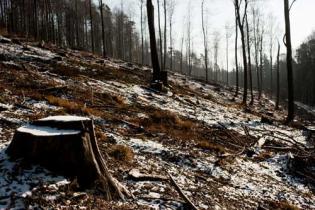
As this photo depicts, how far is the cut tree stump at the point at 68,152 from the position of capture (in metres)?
4.57

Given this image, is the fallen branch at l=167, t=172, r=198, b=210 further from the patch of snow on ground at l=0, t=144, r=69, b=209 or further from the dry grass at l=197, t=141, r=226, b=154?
the dry grass at l=197, t=141, r=226, b=154

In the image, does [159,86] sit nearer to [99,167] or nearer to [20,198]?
[99,167]

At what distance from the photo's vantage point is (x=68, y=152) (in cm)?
460

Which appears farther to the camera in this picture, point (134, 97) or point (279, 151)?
point (134, 97)

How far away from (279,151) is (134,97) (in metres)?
6.02

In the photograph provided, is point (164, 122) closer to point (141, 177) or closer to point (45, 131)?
point (141, 177)

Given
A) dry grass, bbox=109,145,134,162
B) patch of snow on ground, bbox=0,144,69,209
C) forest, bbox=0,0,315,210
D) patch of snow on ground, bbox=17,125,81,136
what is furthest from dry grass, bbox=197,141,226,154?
patch of snow on ground, bbox=0,144,69,209

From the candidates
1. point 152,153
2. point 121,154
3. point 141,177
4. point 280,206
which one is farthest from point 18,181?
point 280,206

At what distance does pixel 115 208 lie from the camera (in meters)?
4.32

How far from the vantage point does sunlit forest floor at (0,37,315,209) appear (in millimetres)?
Result: 4434

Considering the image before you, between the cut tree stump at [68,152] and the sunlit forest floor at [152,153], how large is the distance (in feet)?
0.52

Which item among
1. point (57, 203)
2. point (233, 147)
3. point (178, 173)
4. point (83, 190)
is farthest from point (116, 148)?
point (233, 147)

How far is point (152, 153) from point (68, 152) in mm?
2665

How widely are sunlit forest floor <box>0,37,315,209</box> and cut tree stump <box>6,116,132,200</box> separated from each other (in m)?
0.16
